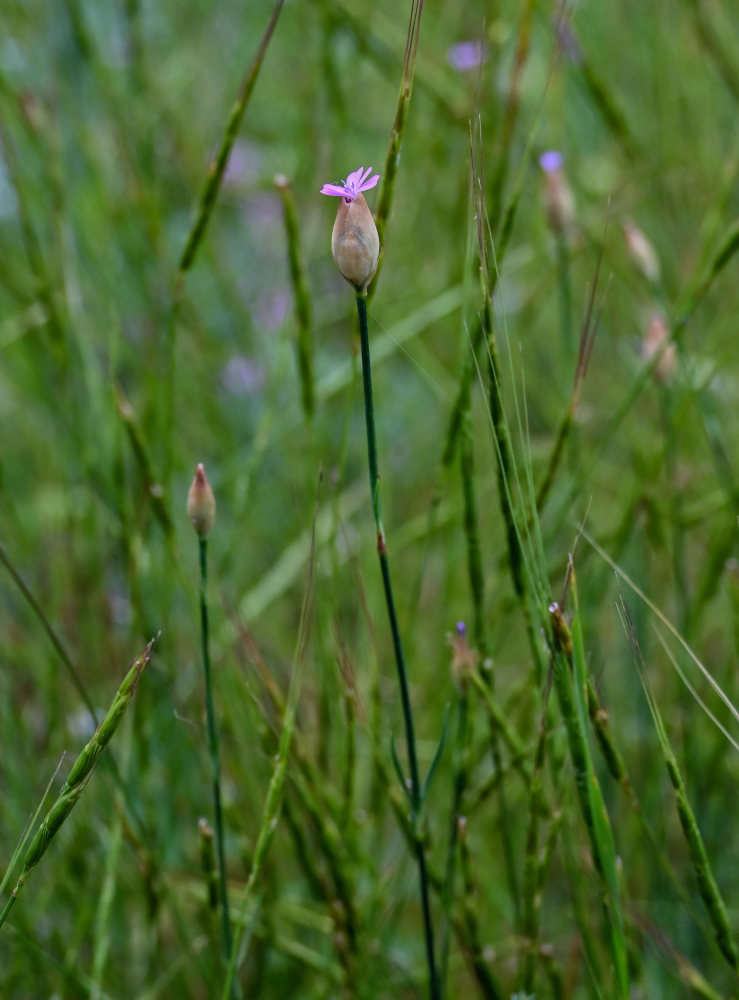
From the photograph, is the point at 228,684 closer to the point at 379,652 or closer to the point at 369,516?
the point at 379,652

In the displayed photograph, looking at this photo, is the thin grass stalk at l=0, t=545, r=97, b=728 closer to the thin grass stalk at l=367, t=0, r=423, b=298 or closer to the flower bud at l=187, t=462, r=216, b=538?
the flower bud at l=187, t=462, r=216, b=538

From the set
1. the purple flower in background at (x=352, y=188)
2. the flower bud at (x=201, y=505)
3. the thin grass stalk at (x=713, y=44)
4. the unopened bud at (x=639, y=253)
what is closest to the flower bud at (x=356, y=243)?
the purple flower in background at (x=352, y=188)

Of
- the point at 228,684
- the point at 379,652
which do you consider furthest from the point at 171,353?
the point at 379,652

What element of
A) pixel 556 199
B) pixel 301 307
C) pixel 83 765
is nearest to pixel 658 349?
pixel 556 199

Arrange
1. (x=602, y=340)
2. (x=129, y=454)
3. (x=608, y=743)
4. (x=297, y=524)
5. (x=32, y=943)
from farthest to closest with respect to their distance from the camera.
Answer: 1. (x=602, y=340)
2. (x=129, y=454)
3. (x=297, y=524)
4. (x=32, y=943)
5. (x=608, y=743)

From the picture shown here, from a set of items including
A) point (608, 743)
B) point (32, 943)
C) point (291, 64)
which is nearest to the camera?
point (608, 743)

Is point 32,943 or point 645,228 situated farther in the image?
point 645,228
